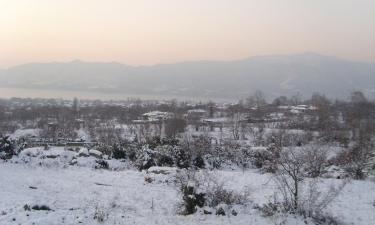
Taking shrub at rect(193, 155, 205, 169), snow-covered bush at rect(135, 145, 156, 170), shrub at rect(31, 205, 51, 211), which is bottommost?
shrub at rect(193, 155, 205, 169)

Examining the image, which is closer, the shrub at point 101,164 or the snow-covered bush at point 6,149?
the shrub at point 101,164

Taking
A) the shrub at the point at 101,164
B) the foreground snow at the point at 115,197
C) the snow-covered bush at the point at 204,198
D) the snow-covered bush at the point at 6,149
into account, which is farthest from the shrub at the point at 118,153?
the snow-covered bush at the point at 204,198

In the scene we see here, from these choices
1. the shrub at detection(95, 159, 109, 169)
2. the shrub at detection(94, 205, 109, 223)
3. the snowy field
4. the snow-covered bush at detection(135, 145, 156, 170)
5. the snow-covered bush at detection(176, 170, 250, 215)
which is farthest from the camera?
the snow-covered bush at detection(135, 145, 156, 170)

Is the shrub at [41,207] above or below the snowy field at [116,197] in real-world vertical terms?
above

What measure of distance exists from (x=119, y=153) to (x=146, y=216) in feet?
47.0

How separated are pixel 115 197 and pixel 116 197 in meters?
0.04

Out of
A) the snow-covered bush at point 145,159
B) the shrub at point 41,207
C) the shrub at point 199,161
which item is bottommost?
the shrub at point 199,161

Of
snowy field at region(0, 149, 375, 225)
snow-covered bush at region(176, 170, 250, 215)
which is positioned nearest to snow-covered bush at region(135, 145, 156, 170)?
snowy field at region(0, 149, 375, 225)

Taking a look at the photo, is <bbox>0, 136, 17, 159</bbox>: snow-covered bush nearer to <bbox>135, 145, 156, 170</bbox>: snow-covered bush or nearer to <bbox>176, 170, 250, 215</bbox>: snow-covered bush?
<bbox>135, 145, 156, 170</bbox>: snow-covered bush

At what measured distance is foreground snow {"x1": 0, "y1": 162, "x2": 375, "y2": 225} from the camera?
1065 cm

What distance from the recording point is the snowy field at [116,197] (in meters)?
10.6

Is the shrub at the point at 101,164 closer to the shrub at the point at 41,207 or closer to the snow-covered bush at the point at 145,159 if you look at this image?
the snow-covered bush at the point at 145,159

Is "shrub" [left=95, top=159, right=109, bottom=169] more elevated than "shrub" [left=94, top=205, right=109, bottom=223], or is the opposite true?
"shrub" [left=94, top=205, right=109, bottom=223]

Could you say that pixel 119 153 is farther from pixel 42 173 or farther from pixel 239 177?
pixel 239 177
